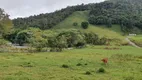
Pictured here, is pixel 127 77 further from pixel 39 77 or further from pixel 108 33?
pixel 108 33

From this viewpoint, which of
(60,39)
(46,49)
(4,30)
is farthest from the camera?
(4,30)

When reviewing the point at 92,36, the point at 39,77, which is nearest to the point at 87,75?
the point at 39,77

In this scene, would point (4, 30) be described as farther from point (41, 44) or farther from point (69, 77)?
point (69, 77)

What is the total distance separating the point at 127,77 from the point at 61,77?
7374mm

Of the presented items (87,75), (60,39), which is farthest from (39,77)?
(60,39)

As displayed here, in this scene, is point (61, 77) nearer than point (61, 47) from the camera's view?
Yes

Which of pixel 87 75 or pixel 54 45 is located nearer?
pixel 87 75

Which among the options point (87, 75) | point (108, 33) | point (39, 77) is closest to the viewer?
point (39, 77)

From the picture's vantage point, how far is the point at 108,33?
198m

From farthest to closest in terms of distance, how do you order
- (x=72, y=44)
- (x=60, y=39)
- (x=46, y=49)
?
(x=72, y=44) → (x=60, y=39) → (x=46, y=49)

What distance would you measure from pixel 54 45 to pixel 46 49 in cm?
384

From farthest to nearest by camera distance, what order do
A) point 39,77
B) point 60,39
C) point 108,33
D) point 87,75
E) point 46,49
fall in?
point 108,33 < point 60,39 < point 46,49 < point 87,75 < point 39,77

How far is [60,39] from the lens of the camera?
9481cm

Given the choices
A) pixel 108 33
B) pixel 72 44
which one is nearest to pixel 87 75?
pixel 72 44
